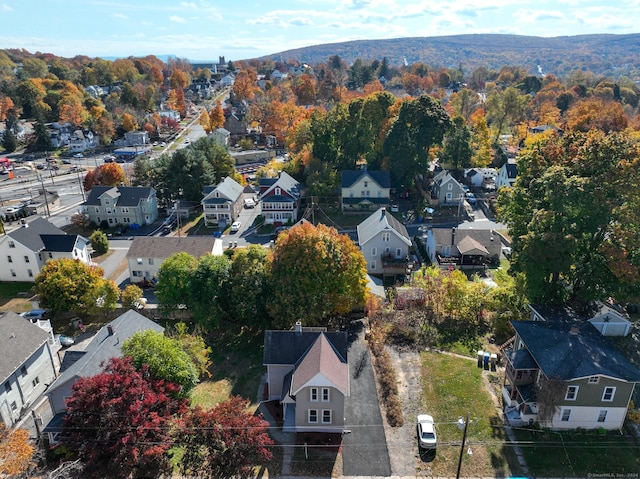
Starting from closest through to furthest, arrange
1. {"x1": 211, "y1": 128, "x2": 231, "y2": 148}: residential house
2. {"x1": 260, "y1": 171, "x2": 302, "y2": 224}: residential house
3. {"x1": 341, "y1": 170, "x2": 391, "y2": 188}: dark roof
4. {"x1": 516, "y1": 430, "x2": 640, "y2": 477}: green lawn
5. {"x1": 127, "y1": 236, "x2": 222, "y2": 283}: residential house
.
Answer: {"x1": 516, "y1": 430, "x2": 640, "y2": 477}: green lawn → {"x1": 127, "y1": 236, "x2": 222, "y2": 283}: residential house → {"x1": 260, "y1": 171, "x2": 302, "y2": 224}: residential house → {"x1": 341, "y1": 170, "x2": 391, "y2": 188}: dark roof → {"x1": 211, "y1": 128, "x2": 231, "y2": 148}: residential house

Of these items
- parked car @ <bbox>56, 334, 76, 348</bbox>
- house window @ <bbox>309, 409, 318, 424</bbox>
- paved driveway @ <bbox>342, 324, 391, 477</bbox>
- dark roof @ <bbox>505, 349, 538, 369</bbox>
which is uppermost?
dark roof @ <bbox>505, 349, 538, 369</bbox>

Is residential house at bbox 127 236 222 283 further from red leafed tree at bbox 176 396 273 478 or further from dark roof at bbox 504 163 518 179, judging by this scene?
dark roof at bbox 504 163 518 179

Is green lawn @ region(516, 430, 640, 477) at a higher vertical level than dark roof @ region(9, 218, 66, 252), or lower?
lower

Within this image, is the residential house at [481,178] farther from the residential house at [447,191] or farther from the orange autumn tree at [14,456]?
the orange autumn tree at [14,456]

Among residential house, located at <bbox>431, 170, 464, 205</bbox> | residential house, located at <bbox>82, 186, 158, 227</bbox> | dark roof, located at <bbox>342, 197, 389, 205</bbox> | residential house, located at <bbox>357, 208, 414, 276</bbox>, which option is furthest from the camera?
residential house, located at <bbox>431, 170, 464, 205</bbox>

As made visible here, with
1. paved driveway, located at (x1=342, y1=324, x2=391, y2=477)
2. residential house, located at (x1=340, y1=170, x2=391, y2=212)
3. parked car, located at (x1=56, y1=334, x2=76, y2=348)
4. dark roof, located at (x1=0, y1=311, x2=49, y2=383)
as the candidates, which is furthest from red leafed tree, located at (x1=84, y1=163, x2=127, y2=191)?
paved driveway, located at (x1=342, y1=324, x2=391, y2=477)

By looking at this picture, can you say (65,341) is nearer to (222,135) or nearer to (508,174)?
(508,174)

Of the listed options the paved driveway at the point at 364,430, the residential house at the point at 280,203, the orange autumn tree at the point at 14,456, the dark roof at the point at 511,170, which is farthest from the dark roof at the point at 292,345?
the dark roof at the point at 511,170

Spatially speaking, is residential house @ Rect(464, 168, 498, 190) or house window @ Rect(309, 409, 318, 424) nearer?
house window @ Rect(309, 409, 318, 424)

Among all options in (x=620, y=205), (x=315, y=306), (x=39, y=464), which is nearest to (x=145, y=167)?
(x=315, y=306)
